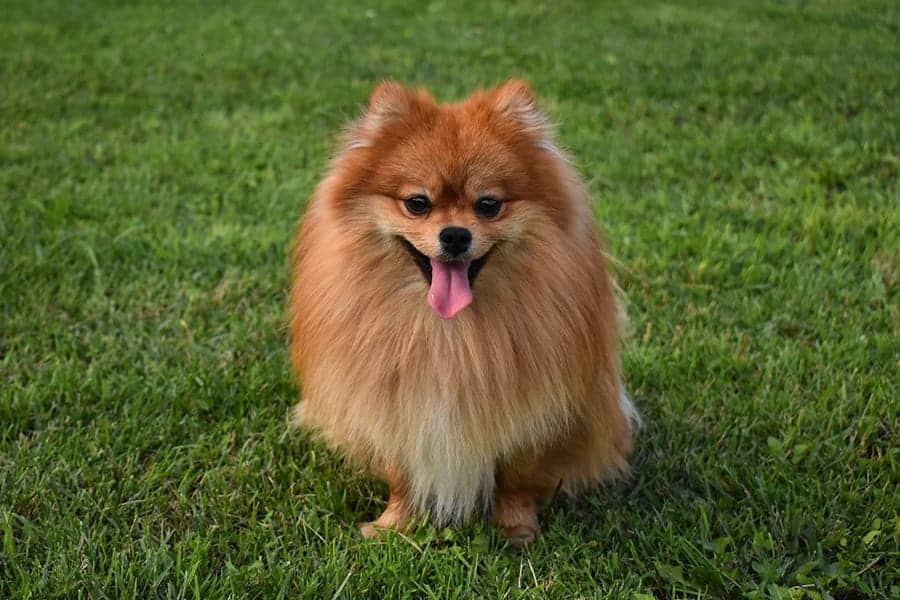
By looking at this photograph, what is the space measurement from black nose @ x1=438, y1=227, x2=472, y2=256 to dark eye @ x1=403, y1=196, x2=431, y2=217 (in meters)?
0.11

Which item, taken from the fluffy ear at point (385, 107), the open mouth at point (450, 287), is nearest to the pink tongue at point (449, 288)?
the open mouth at point (450, 287)

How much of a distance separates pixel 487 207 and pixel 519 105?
1.01 ft

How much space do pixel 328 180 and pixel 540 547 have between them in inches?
46.7

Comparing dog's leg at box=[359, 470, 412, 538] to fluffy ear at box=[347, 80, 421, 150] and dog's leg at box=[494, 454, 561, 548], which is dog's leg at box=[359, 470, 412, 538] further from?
fluffy ear at box=[347, 80, 421, 150]

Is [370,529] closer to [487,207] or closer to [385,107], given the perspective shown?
[487,207]

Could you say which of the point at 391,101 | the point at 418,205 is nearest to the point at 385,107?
the point at 391,101

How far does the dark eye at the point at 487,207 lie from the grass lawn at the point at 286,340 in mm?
937

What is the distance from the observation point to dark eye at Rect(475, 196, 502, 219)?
6.89ft

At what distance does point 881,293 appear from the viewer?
3.63 m

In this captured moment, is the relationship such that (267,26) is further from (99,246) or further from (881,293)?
(881,293)

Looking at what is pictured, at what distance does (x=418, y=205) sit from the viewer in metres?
2.11

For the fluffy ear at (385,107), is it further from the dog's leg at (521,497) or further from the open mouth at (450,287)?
the dog's leg at (521,497)

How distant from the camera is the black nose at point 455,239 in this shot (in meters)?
2.01

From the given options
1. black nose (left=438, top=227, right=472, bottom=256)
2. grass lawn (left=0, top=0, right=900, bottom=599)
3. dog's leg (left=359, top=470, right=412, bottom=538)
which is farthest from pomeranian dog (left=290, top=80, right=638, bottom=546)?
grass lawn (left=0, top=0, right=900, bottom=599)
